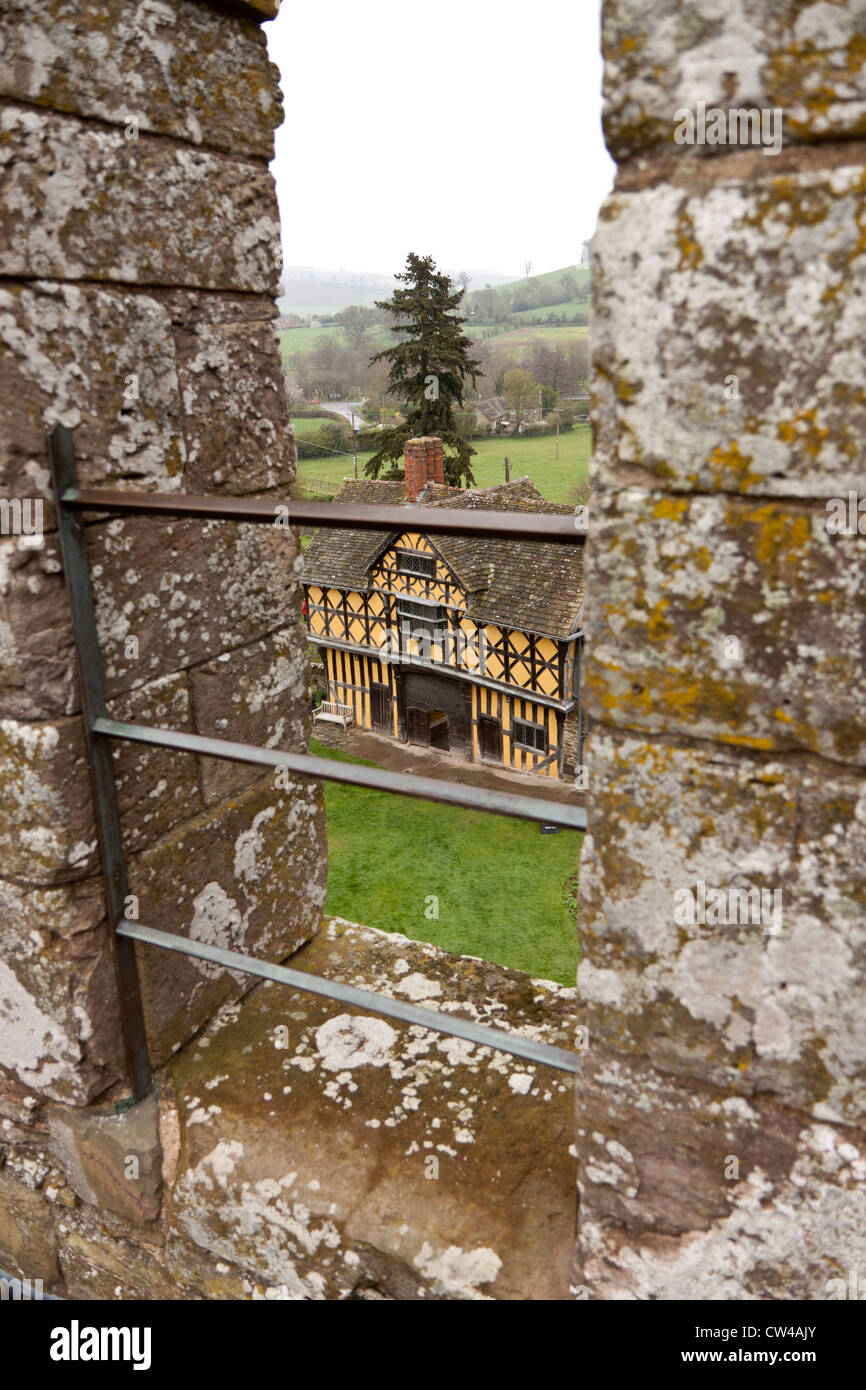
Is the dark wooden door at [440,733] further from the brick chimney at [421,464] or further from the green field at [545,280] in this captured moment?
the green field at [545,280]

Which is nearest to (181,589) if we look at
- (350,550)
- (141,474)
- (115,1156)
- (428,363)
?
(141,474)

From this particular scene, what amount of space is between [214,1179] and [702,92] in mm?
1960

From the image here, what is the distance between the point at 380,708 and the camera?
20766 mm

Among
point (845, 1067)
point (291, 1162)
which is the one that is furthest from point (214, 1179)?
point (845, 1067)

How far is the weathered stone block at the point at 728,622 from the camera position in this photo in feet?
3.69

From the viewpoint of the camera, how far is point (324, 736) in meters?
20.7

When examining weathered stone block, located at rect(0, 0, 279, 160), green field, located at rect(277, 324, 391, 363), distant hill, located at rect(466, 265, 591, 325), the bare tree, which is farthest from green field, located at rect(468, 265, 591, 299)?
weathered stone block, located at rect(0, 0, 279, 160)

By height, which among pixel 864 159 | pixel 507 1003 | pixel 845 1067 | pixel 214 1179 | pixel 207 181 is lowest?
pixel 214 1179

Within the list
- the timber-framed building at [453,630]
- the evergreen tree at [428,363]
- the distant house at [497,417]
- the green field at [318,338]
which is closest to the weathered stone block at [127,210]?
the timber-framed building at [453,630]

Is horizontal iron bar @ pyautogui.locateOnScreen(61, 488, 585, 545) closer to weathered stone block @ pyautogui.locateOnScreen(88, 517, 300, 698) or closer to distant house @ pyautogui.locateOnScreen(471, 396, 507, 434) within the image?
weathered stone block @ pyautogui.locateOnScreen(88, 517, 300, 698)

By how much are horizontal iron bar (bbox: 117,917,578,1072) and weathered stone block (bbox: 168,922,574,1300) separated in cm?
27

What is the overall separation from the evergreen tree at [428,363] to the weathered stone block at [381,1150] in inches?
947

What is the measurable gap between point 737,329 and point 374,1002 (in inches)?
47.7
